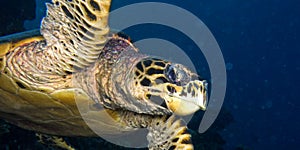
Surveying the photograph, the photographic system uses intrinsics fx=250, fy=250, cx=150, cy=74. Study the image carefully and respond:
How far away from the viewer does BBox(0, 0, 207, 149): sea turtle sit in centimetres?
199

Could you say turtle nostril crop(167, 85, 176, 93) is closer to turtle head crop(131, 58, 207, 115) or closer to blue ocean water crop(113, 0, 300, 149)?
turtle head crop(131, 58, 207, 115)

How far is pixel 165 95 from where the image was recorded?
2.02 meters

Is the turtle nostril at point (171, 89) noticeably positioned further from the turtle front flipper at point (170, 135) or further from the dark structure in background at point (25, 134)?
the dark structure in background at point (25, 134)

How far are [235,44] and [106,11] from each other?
63.9 meters

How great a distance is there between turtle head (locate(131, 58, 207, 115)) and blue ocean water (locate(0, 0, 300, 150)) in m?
30.4

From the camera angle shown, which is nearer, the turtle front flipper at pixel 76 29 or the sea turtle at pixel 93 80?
the turtle front flipper at pixel 76 29

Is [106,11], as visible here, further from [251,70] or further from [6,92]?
[251,70]

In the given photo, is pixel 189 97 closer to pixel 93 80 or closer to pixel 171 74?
pixel 171 74

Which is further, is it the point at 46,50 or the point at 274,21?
the point at 274,21

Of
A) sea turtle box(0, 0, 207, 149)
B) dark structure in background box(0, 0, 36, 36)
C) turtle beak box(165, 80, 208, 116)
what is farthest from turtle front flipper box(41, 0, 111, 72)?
dark structure in background box(0, 0, 36, 36)

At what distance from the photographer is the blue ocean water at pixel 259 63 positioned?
3834 centimetres

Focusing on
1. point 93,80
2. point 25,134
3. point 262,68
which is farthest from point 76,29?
point 262,68

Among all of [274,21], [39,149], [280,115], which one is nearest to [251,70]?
[280,115]

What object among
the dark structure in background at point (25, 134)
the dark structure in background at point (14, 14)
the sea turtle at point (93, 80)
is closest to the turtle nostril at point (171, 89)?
the sea turtle at point (93, 80)
